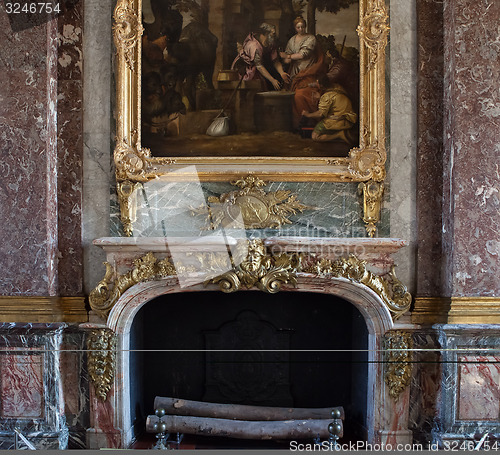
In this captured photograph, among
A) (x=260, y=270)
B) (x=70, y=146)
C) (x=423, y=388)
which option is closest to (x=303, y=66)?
(x=260, y=270)

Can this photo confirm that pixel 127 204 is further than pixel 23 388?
Yes

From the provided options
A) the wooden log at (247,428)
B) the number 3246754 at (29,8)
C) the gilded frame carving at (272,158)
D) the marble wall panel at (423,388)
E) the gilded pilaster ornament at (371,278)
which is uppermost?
the number 3246754 at (29,8)

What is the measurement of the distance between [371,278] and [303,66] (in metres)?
1.99

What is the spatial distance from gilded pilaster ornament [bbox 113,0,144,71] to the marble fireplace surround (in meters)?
1.67

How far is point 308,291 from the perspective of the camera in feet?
18.9

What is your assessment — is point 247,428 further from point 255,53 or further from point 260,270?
point 255,53

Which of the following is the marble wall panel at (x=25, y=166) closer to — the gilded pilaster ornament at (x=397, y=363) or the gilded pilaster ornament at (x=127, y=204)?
the gilded pilaster ornament at (x=127, y=204)

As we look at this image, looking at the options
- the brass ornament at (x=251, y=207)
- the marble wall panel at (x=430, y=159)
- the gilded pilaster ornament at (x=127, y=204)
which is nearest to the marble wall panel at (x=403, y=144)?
the marble wall panel at (x=430, y=159)

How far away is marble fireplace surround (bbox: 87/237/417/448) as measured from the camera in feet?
18.7

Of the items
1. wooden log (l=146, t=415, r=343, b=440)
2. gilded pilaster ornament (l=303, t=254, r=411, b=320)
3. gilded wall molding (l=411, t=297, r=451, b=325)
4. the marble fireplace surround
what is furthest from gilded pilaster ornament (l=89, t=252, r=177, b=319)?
gilded wall molding (l=411, t=297, r=451, b=325)

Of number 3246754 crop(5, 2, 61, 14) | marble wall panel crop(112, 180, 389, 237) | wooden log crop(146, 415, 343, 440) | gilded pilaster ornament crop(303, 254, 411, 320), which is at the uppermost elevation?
number 3246754 crop(5, 2, 61, 14)

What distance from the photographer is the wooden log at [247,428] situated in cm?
589

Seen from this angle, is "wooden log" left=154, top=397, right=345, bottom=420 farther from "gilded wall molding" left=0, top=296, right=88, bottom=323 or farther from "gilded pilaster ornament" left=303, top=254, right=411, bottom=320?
"gilded wall molding" left=0, top=296, right=88, bottom=323

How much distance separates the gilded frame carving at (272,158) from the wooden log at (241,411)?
1.77 meters
